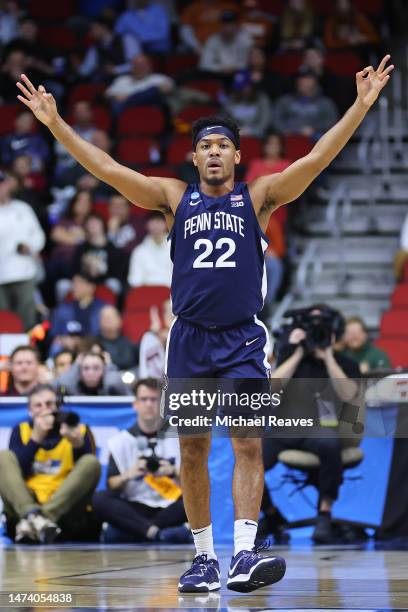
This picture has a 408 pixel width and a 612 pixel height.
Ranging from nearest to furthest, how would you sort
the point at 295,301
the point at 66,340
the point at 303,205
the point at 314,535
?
1. the point at 314,535
2. the point at 66,340
3. the point at 295,301
4. the point at 303,205

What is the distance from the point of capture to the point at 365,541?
9.80 m

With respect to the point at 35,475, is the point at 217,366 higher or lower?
higher

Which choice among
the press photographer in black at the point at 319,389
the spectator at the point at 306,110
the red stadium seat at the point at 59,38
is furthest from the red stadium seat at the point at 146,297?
the red stadium seat at the point at 59,38

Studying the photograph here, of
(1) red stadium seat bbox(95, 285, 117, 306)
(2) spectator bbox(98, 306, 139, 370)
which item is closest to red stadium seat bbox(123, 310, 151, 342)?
(1) red stadium seat bbox(95, 285, 117, 306)

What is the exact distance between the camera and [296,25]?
18.2 meters

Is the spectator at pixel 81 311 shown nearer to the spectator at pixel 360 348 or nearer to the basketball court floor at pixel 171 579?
the spectator at pixel 360 348

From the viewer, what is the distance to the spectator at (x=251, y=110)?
1672 centimetres

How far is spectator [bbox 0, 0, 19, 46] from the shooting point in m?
19.3

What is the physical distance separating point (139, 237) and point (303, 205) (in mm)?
2175

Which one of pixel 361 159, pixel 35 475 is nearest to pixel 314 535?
pixel 35 475

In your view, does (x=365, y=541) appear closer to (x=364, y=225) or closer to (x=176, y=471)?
(x=176, y=471)

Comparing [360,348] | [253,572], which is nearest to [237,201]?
[253,572]

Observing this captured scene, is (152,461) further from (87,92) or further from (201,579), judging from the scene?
(87,92)

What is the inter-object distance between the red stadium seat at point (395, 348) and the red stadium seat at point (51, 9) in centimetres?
921
